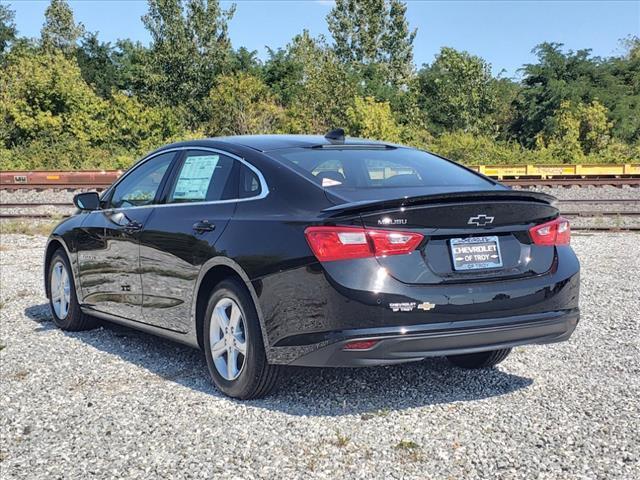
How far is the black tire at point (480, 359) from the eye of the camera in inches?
220

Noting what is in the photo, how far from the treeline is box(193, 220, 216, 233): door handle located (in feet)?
115

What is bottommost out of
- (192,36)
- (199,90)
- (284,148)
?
(284,148)

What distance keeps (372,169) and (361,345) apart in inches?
53.0

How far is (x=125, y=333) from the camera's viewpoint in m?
7.28

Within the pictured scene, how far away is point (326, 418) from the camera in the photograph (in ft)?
14.8

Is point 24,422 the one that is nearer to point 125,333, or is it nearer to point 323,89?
point 125,333

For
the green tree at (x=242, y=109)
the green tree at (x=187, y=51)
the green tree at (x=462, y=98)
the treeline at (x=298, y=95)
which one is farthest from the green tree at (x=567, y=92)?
the green tree at (x=187, y=51)

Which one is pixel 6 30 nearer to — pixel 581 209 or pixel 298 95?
pixel 298 95

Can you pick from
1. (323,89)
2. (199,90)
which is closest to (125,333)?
(323,89)

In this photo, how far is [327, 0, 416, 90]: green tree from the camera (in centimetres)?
7650

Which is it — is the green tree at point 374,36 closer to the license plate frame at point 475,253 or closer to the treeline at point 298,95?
the treeline at point 298,95

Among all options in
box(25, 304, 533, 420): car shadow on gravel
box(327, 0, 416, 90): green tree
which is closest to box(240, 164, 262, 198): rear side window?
box(25, 304, 533, 420): car shadow on gravel

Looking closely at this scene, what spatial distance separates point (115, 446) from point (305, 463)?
104 cm

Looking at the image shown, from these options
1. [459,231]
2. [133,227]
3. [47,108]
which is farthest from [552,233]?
[47,108]
